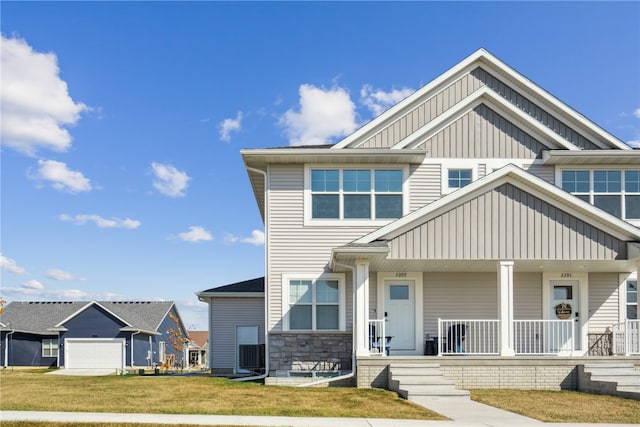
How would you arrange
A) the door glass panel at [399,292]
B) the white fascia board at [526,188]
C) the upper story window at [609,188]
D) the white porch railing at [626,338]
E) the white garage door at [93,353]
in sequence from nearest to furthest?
the white fascia board at [526,188] → the white porch railing at [626,338] → the door glass panel at [399,292] → the upper story window at [609,188] → the white garage door at [93,353]

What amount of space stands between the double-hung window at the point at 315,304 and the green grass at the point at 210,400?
109 inches

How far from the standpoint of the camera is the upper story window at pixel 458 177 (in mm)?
16375

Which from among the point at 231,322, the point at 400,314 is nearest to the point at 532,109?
the point at 400,314

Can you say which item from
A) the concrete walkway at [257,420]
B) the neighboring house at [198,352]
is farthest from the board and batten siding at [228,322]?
the neighboring house at [198,352]

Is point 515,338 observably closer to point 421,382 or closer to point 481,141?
point 421,382

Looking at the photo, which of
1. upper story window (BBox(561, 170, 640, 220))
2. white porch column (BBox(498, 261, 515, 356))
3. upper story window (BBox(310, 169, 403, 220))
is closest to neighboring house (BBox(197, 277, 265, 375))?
upper story window (BBox(310, 169, 403, 220))

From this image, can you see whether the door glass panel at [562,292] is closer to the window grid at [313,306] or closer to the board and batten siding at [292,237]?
the board and batten siding at [292,237]

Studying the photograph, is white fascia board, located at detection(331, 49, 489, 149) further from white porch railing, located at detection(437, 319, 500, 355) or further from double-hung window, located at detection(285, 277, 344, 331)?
white porch railing, located at detection(437, 319, 500, 355)

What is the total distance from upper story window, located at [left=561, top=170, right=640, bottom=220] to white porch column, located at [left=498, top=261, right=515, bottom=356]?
3927 millimetres

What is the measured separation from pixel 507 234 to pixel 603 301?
4.54 meters

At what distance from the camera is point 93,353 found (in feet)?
113

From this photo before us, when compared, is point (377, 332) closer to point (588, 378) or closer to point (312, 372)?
point (312, 372)

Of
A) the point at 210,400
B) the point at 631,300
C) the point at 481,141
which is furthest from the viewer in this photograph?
the point at 481,141

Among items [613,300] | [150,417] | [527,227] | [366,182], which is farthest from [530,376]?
[150,417]
